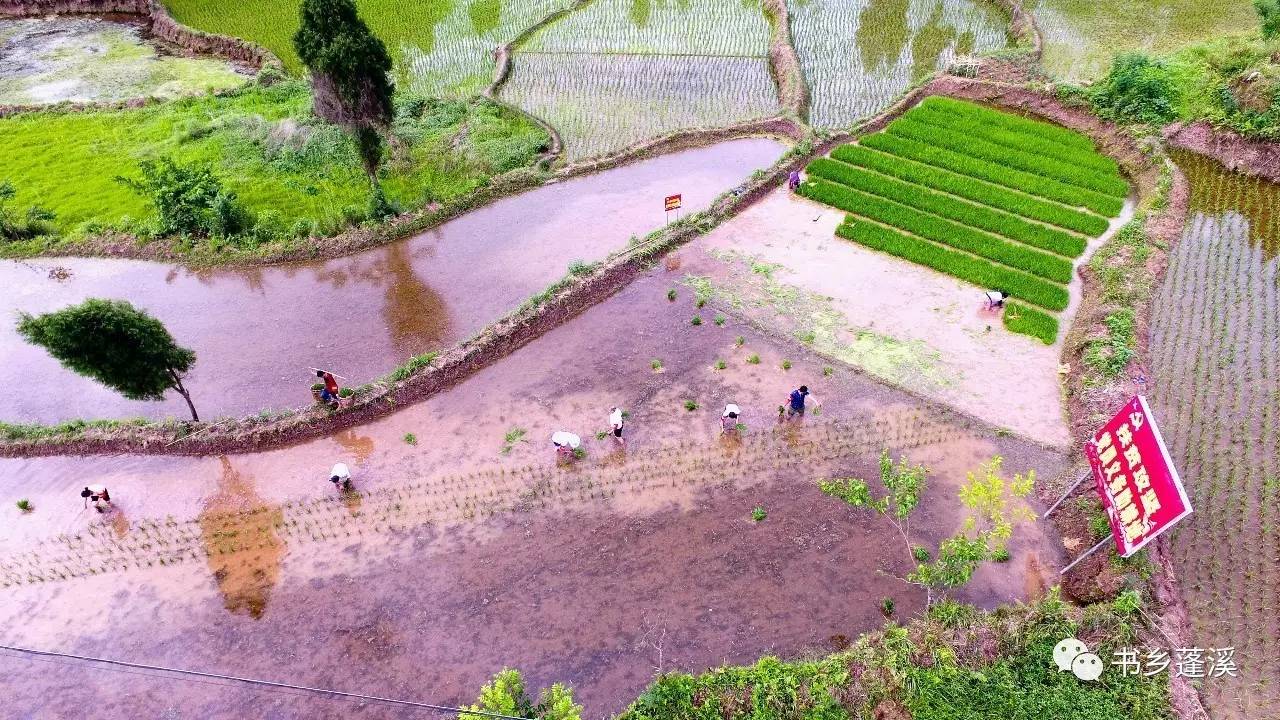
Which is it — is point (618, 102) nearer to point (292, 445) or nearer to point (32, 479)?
point (292, 445)

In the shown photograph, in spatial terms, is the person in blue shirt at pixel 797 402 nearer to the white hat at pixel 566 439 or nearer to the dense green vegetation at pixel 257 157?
the white hat at pixel 566 439

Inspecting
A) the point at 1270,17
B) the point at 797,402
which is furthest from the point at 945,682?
the point at 1270,17

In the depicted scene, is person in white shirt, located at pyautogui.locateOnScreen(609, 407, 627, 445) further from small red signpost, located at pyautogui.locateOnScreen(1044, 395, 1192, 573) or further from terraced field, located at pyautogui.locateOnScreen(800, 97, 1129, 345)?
terraced field, located at pyautogui.locateOnScreen(800, 97, 1129, 345)

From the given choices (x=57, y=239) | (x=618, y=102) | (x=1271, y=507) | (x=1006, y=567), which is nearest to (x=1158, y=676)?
(x=1006, y=567)

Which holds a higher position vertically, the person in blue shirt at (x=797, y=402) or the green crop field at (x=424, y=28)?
the green crop field at (x=424, y=28)

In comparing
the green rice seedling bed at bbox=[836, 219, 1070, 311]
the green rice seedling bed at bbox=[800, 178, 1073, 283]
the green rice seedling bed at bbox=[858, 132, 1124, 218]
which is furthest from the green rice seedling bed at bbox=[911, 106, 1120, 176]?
the green rice seedling bed at bbox=[836, 219, 1070, 311]

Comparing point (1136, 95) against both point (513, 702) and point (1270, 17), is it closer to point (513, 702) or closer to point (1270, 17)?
point (1270, 17)

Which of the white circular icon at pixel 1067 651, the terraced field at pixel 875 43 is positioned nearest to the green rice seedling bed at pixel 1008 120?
the terraced field at pixel 875 43
